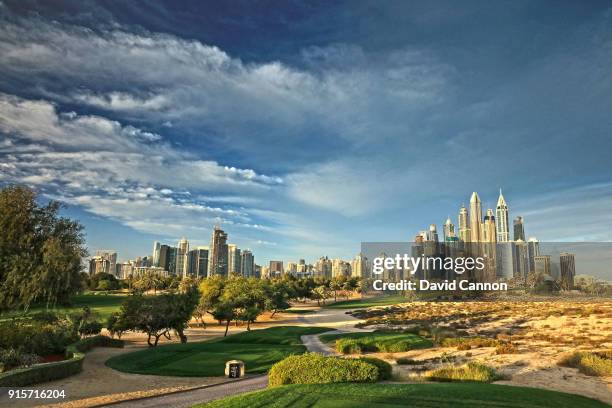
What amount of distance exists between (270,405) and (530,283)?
145084mm

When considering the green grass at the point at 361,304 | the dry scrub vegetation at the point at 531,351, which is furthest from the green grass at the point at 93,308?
the green grass at the point at 361,304

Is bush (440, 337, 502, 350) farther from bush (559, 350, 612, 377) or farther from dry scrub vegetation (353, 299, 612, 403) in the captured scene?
bush (559, 350, 612, 377)

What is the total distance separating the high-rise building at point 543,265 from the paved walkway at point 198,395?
144 metres

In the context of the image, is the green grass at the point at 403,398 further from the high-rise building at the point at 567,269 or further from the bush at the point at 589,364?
the high-rise building at the point at 567,269

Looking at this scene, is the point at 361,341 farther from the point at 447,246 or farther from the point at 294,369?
the point at 447,246

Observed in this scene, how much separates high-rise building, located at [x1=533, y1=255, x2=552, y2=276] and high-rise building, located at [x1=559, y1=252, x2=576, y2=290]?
492cm

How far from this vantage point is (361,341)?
4106 centimetres

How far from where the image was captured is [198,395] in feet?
69.8

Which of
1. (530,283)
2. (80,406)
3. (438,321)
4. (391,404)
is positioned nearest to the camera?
(391,404)

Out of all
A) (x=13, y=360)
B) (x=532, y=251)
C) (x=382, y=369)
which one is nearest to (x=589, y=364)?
(x=382, y=369)

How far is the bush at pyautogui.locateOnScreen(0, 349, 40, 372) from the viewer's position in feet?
85.6

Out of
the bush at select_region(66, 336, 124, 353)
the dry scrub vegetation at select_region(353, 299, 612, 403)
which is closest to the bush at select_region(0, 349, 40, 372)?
the bush at select_region(66, 336, 124, 353)

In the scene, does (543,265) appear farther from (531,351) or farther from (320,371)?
(320,371)

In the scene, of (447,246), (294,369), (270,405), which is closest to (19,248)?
(294,369)
